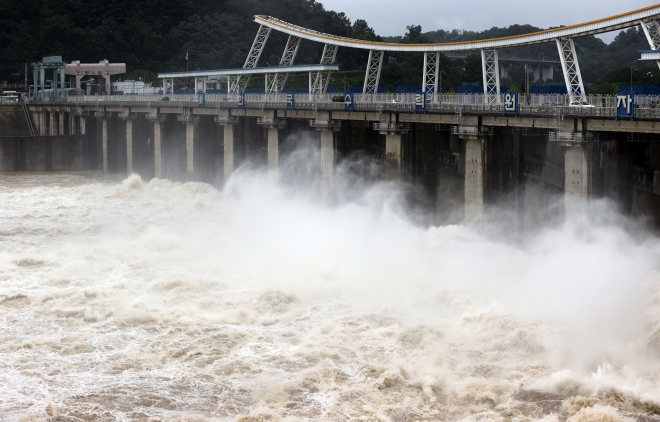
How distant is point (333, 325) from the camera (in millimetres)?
29703

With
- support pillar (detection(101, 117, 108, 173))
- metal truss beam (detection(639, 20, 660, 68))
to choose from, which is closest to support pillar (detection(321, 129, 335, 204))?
metal truss beam (detection(639, 20, 660, 68))

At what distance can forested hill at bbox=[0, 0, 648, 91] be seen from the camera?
420 ft

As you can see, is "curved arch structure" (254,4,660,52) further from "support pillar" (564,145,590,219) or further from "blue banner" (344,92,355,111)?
"support pillar" (564,145,590,219)

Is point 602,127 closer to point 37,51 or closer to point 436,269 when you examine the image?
point 436,269

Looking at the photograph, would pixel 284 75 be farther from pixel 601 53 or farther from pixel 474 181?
pixel 601 53

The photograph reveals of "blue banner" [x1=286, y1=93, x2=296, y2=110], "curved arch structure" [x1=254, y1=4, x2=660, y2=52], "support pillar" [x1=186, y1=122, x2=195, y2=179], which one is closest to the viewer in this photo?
"curved arch structure" [x1=254, y1=4, x2=660, y2=52]

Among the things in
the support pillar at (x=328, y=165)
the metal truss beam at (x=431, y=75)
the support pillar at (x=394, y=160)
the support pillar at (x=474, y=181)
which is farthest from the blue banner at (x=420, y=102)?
the support pillar at (x=328, y=165)

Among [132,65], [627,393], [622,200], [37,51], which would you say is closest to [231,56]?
[132,65]

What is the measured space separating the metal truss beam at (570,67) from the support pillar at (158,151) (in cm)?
4502

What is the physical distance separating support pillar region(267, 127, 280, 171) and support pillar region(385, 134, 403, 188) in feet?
45.4

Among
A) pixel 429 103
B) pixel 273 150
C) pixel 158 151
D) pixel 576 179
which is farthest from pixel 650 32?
pixel 158 151

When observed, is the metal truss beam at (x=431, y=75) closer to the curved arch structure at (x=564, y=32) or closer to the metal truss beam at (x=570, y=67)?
the curved arch structure at (x=564, y=32)

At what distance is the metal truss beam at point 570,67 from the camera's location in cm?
3831

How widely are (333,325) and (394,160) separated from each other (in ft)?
64.2
